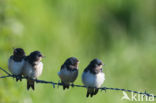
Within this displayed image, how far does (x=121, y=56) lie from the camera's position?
593 inches

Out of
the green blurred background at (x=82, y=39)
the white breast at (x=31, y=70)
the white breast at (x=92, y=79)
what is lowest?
the white breast at (x=92, y=79)

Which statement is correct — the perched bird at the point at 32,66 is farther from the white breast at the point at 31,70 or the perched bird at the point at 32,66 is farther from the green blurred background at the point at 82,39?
the green blurred background at the point at 82,39

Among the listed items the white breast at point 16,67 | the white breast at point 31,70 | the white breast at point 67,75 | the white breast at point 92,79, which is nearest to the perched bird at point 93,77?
the white breast at point 92,79

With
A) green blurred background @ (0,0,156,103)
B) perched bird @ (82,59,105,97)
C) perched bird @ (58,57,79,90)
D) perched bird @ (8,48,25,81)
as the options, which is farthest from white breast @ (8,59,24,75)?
green blurred background @ (0,0,156,103)

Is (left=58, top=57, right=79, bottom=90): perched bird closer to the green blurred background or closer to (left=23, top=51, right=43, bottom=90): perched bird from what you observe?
(left=23, top=51, right=43, bottom=90): perched bird

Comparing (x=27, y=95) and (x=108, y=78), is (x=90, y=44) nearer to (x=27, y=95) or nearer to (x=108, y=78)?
(x=108, y=78)

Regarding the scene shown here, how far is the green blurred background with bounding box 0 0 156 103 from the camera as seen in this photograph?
11289 millimetres

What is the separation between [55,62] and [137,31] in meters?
5.33

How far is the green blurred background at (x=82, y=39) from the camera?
37.0 feet

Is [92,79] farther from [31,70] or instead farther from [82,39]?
[82,39]

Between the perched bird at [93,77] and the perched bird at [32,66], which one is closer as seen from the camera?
the perched bird at [93,77]

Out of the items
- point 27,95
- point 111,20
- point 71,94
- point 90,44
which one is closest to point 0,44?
point 27,95

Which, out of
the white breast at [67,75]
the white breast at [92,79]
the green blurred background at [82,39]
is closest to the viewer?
the white breast at [92,79]

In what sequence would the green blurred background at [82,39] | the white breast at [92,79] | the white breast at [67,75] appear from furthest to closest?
the green blurred background at [82,39] → the white breast at [67,75] → the white breast at [92,79]
